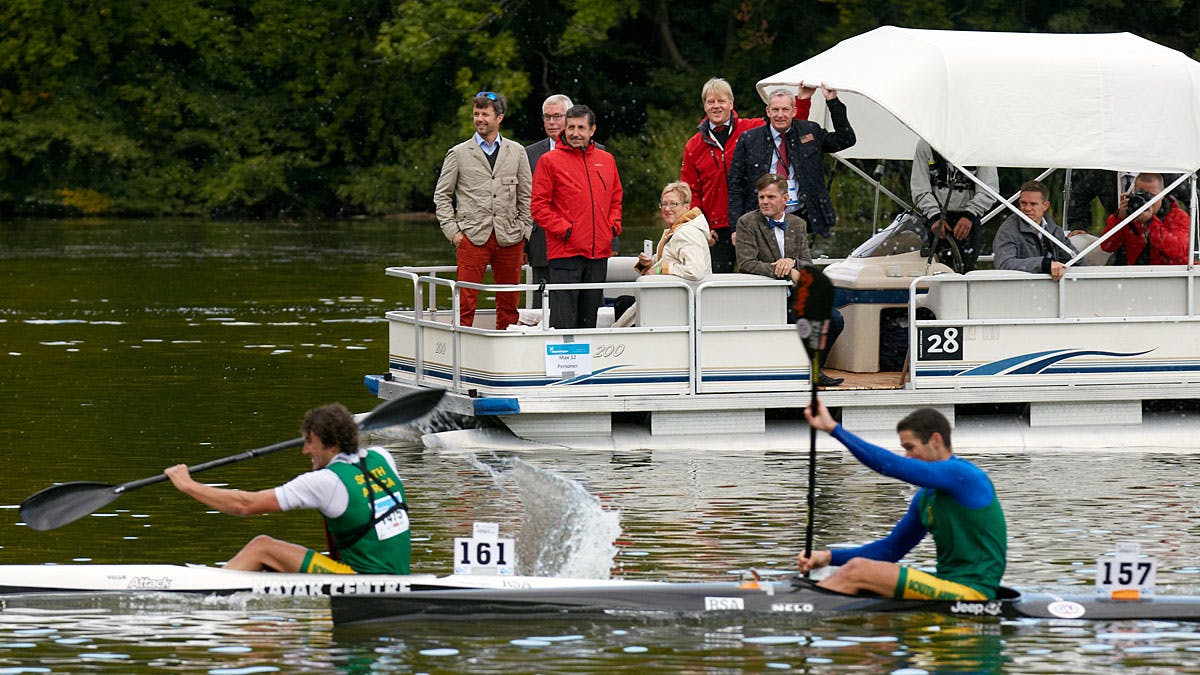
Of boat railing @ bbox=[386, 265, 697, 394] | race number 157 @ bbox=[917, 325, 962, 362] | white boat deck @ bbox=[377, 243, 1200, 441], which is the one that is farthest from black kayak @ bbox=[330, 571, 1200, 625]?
race number 157 @ bbox=[917, 325, 962, 362]

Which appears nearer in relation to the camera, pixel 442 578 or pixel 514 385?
pixel 442 578

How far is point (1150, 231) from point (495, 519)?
5.91 meters

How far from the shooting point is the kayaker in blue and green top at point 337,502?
9.86 m

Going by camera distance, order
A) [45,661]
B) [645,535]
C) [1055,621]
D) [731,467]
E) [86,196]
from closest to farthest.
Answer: [45,661], [1055,621], [645,535], [731,467], [86,196]

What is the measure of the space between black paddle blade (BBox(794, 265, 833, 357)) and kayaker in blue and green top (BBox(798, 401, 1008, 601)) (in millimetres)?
808

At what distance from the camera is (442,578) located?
10367 millimetres

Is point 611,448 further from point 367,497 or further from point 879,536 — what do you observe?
point 367,497

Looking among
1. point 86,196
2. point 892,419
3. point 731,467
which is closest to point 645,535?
point 731,467

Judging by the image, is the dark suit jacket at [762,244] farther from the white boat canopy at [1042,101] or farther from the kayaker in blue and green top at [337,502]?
the kayaker in blue and green top at [337,502]

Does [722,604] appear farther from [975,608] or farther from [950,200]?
[950,200]

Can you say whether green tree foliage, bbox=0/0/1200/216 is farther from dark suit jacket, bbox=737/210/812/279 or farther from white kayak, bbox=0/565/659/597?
white kayak, bbox=0/565/659/597

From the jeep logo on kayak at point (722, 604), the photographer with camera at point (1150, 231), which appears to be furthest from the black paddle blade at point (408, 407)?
the photographer with camera at point (1150, 231)

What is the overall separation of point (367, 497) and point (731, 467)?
16.3 feet

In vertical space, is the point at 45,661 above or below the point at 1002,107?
below
